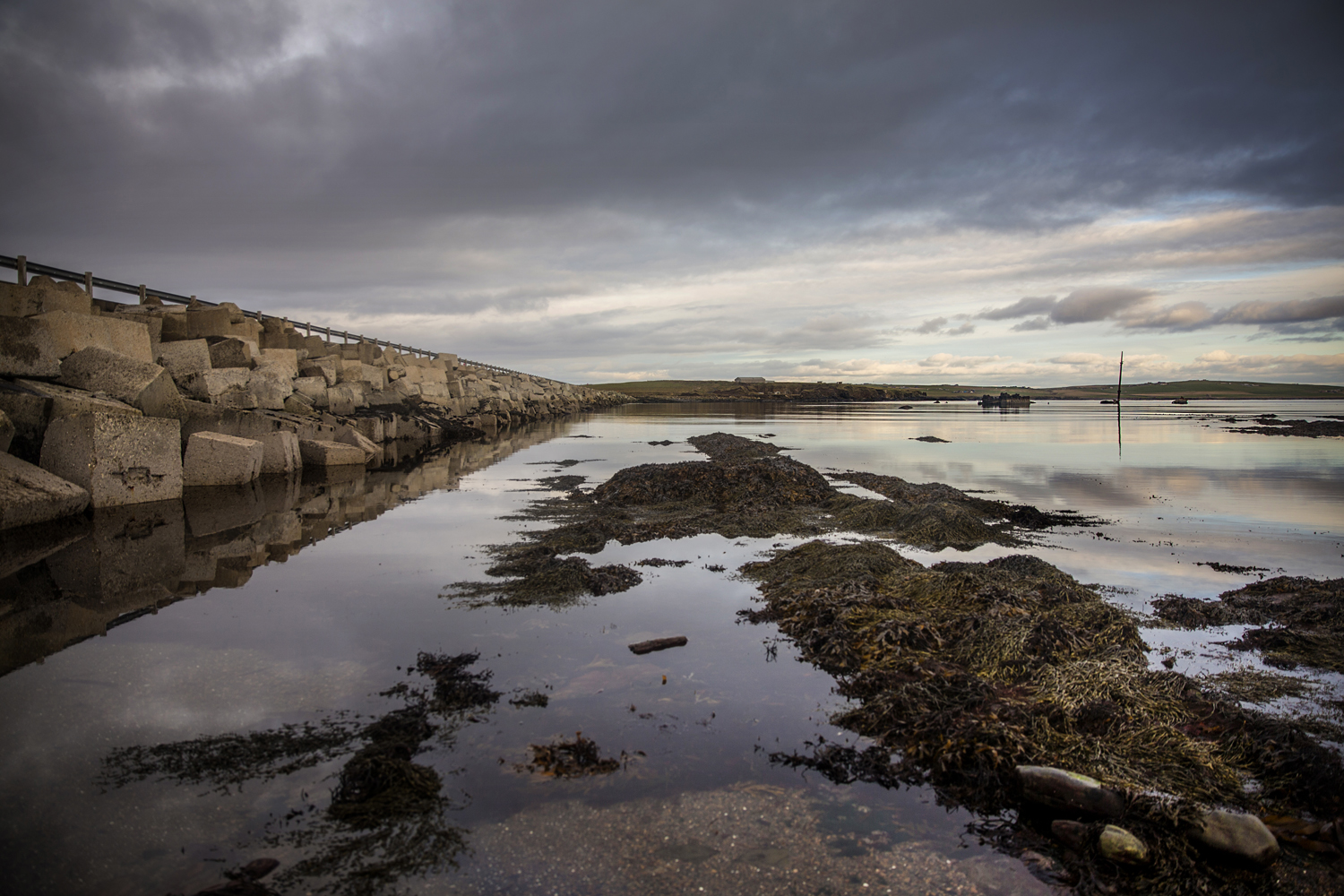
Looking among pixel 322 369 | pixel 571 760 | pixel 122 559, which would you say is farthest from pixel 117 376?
pixel 571 760

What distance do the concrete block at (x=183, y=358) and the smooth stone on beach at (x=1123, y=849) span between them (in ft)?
50.0

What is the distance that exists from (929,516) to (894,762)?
5897 millimetres

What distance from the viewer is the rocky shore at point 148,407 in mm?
8477

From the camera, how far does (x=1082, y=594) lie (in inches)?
217

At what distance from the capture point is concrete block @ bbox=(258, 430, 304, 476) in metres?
12.5

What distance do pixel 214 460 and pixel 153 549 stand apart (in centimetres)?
416

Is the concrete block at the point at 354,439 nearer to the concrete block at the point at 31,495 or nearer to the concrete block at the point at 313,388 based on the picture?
the concrete block at the point at 313,388

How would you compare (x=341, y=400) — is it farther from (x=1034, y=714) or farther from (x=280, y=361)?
(x=1034, y=714)

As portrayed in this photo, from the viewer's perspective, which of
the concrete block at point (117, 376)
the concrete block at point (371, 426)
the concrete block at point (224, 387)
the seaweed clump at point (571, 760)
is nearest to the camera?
the seaweed clump at point (571, 760)

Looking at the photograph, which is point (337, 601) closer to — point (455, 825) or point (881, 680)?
point (455, 825)

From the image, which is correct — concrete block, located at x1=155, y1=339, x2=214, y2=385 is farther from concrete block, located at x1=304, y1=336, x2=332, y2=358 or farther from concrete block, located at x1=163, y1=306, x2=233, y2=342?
concrete block, located at x1=304, y1=336, x2=332, y2=358

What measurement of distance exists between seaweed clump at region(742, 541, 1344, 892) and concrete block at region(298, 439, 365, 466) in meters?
11.7

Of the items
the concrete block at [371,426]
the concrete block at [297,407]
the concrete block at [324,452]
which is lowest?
the concrete block at [324,452]

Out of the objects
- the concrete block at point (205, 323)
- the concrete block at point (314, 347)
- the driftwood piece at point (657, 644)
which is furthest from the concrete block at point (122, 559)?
the concrete block at point (314, 347)
